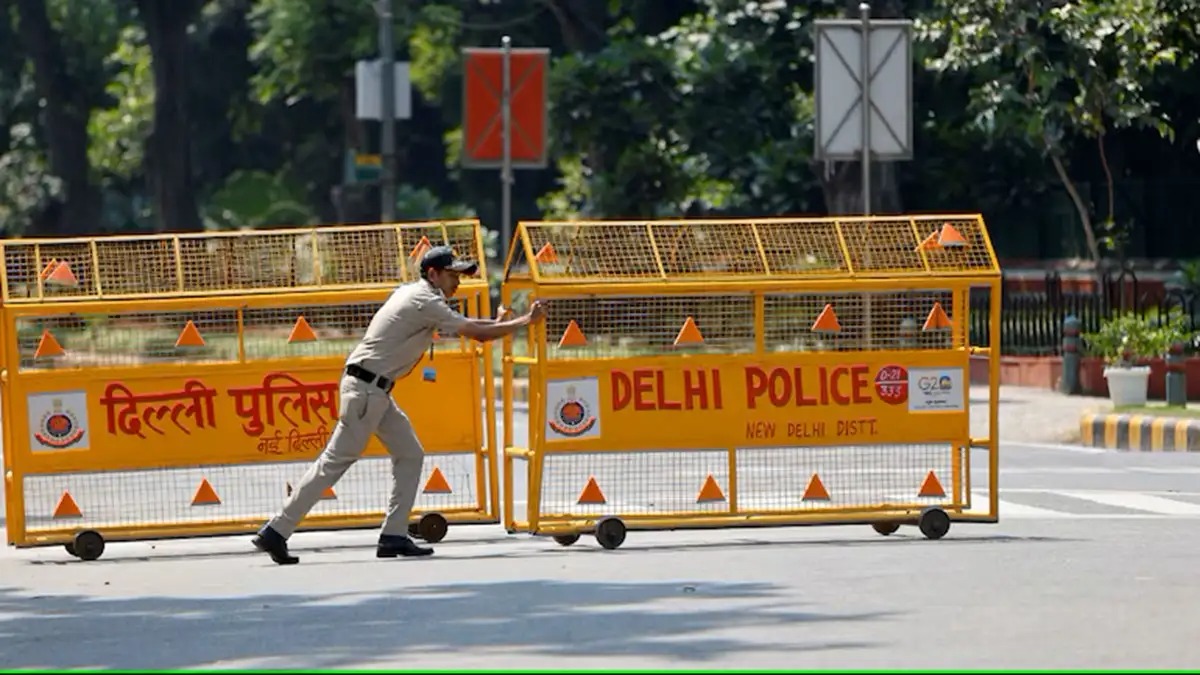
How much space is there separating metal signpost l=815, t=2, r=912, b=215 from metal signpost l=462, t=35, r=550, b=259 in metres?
6.75

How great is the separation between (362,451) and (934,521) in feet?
10.4

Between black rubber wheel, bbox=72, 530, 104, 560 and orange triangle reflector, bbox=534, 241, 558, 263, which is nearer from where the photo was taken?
orange triangle reflector, bbox=534, 241, 558, 263

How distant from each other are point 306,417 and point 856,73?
10.7 meters

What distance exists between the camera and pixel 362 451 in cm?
1477

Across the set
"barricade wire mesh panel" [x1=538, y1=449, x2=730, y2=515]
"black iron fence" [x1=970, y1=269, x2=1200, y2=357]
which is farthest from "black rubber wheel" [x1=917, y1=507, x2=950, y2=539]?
"black iron fence" [x1=970, y1=269, x2=1200, y2=357]

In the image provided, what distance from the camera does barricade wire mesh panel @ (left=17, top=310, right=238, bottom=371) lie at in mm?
15883

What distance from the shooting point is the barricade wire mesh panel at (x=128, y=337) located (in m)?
15.9

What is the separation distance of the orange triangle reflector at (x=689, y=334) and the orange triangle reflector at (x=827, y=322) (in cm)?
67

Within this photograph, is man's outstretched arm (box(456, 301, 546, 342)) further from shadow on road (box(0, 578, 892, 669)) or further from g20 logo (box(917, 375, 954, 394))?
g20 logo (box(917, 375, 954, 394))

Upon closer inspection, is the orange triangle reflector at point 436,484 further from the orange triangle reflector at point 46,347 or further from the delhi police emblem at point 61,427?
the orange triangle reflector at point 46,347

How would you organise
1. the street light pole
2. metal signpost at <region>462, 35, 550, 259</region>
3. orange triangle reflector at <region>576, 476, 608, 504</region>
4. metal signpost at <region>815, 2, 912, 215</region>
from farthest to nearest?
the street light pole, metal signpost at <region>462, 35, 550, 259</region>, metal signpost at <region>815, 2, 912, 215</region>, orange triangle reflector at <region>576, 476, 608, 504</region>

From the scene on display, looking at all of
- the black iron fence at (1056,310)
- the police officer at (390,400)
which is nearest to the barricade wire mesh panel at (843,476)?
the police officer at (390,400)

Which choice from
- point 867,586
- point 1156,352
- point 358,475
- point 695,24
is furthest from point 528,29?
point 867,586

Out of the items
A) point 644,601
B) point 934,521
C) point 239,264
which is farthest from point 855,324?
point 644,601
